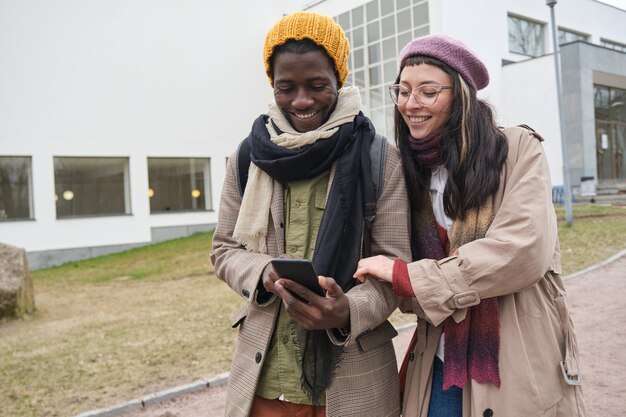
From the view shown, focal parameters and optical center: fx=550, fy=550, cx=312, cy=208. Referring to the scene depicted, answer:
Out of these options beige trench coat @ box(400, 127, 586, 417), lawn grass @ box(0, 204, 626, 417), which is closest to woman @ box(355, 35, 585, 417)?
beige trench coat @ box(400, 127, 586, 417)

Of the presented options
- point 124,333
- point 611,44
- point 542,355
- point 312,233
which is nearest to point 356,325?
point 312,233

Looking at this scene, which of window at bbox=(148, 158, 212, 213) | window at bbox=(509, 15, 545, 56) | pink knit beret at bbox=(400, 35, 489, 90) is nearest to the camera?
pink knit beret at bbox=(400, 35, 489, 90)

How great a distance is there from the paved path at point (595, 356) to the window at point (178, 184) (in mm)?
14706

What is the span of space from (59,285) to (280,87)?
12.1 metres

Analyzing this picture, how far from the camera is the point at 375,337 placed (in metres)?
1.99

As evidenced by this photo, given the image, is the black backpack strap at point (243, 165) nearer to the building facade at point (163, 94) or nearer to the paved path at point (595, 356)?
the paved path at point (595, 356)

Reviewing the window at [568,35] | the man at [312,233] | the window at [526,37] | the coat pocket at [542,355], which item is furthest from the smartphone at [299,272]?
the window at [568,35]

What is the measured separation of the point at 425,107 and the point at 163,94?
715 inches

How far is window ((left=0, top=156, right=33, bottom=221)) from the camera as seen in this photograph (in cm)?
1681

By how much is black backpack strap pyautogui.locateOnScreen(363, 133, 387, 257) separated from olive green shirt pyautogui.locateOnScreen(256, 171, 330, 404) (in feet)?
0.54

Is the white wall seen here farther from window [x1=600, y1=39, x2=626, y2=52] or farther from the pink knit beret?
the pink knit beret

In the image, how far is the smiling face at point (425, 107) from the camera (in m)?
1.97

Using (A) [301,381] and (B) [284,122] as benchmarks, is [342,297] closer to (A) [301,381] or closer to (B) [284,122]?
(A) [301,381]

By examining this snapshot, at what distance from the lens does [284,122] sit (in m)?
2.10
